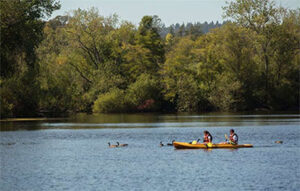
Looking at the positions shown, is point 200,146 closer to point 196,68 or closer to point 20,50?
point 20,50

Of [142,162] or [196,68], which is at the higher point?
[196,68]

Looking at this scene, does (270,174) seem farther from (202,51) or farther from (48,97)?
(202,51)

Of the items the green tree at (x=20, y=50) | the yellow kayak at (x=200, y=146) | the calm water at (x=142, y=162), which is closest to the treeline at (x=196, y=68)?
the green tree at (x=20, y=50)

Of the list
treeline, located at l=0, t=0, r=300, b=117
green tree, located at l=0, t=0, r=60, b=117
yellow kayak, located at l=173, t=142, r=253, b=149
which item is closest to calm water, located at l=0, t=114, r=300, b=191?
yellow kayak, located at l=173, t=142, r=253, b=149

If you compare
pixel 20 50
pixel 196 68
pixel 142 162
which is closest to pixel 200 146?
pixel 142 162

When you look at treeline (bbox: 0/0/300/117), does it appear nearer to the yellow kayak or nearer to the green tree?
the green tree

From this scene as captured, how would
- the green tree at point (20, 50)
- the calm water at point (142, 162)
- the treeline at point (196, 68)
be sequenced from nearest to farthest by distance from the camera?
the calm water at point (142, 162) < the green tree at point (20, 50) < the treeline at point (196, 68)

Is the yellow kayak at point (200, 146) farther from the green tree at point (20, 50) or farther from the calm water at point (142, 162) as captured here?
the green tree at point (20, 50)

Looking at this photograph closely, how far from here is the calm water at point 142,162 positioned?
32.2 metres

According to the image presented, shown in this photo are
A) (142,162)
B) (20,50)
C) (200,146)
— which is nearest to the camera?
(142,162)

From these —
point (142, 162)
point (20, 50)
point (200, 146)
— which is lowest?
point (142, 162)

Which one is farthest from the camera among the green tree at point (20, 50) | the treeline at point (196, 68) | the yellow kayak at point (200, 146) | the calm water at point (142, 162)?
the treeline at point (196, 68)

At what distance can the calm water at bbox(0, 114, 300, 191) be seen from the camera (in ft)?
106

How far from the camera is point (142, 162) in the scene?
133ft
